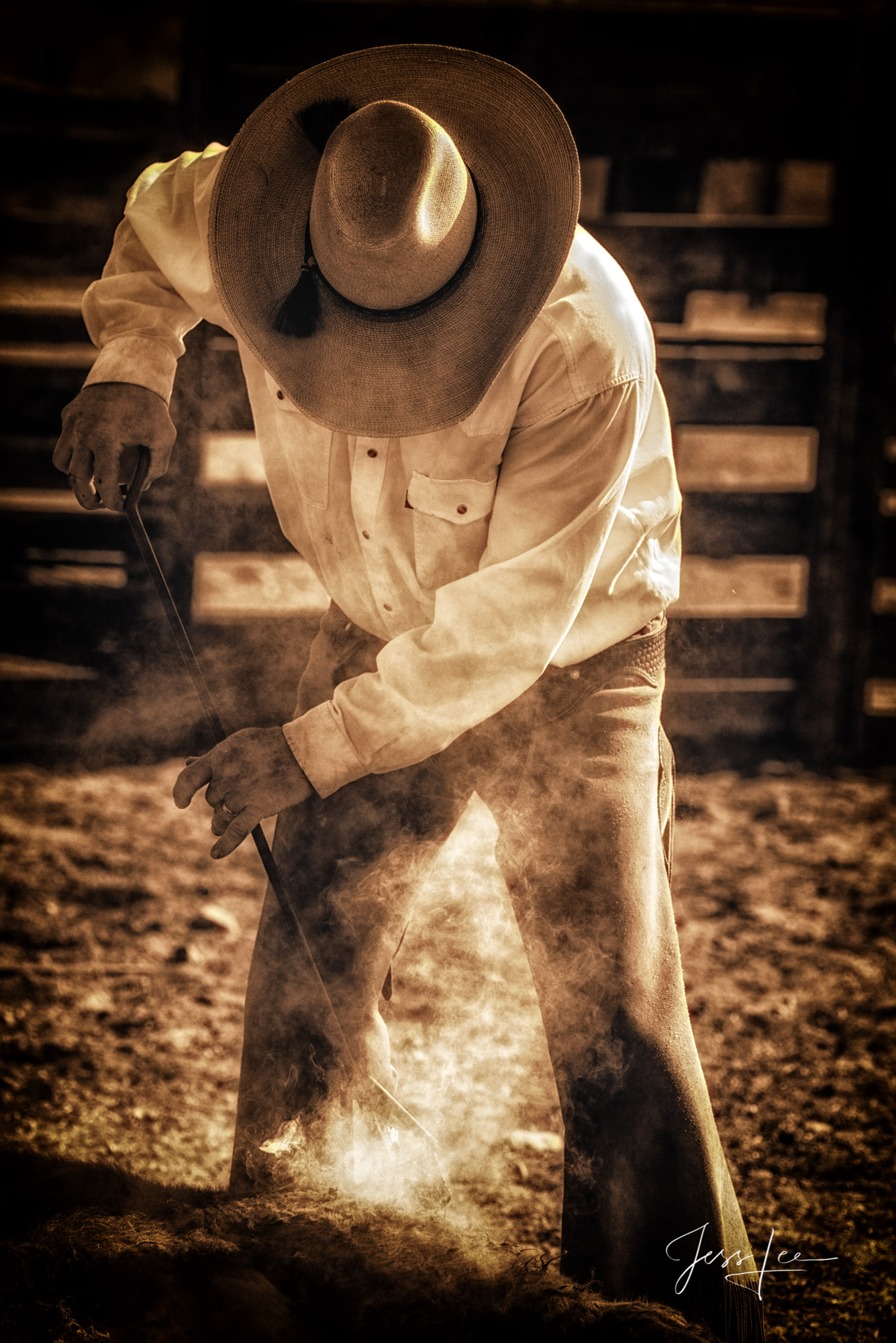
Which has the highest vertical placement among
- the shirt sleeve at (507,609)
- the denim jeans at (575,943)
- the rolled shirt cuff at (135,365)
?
the rolled shirt cuff at (135,365)

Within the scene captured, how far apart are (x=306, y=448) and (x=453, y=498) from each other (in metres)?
0.28

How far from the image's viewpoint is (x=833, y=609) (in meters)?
3.91

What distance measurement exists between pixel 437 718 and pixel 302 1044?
2.31ft

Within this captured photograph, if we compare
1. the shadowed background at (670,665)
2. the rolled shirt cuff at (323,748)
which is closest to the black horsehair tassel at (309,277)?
the rolled shirt cuff at (323,748)

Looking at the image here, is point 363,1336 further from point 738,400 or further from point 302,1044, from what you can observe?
point 738,400

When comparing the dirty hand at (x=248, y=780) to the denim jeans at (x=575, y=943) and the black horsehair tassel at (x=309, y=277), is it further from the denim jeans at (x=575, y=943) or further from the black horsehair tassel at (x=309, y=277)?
the black horsehair tassel at (x=309, y=277)

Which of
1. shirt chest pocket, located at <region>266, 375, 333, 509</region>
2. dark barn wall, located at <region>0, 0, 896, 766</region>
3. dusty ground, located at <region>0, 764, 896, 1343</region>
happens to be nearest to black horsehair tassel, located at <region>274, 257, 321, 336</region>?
shirt chest pocket, located at <region>266, 375, 333, 509</region>

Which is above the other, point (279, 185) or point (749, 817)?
point (279, 185)

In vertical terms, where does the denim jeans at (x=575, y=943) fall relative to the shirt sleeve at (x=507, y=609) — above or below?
below

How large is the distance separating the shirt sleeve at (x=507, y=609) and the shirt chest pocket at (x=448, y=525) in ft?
0.18

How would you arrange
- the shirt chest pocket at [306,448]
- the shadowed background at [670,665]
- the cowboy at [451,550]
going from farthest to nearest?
1. the shadowed background at [670,665]
2. the shirt chest pocket at [306,448]
3. the cowboy at [451,550]

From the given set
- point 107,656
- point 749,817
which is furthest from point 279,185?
point 749,817

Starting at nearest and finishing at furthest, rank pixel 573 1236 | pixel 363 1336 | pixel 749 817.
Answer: pixel 363 1336, pixel 573 1236, pixel 749 817

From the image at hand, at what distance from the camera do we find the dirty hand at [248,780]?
4.52ft
